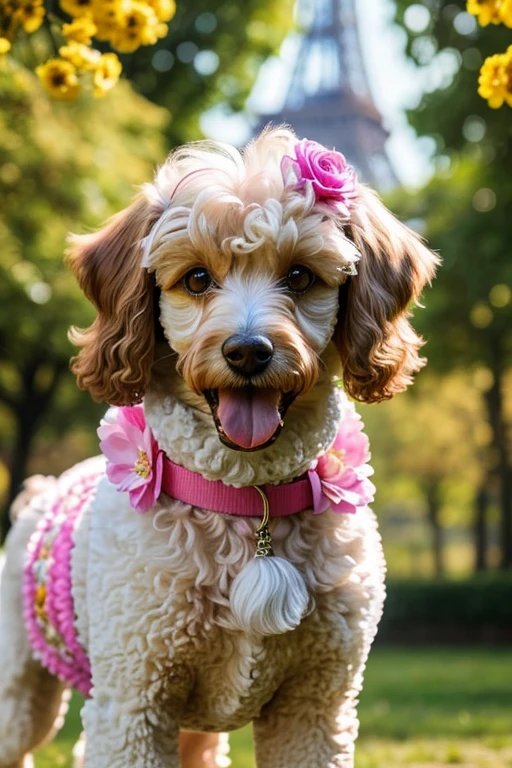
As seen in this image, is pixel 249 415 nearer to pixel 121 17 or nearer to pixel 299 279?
pixel 299 279

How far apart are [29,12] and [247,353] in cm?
199

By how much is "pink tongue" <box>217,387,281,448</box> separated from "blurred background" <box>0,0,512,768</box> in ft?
12.6

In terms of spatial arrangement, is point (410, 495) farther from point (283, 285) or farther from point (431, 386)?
point (283, 285)

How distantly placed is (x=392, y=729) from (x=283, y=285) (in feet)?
20.8

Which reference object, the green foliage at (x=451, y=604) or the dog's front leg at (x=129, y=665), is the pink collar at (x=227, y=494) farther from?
the green foliage at (x=451, y=604)

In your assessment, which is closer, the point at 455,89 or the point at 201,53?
the point at 455,89

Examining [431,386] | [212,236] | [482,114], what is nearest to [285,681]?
[212,236]

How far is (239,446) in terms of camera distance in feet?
9.01

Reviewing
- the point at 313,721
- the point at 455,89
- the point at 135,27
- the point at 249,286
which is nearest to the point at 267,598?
the point at 313,721

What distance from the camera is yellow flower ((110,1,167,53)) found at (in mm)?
3973

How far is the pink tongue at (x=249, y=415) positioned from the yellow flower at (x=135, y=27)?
1.85 meters

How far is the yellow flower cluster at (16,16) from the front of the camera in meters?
3.86

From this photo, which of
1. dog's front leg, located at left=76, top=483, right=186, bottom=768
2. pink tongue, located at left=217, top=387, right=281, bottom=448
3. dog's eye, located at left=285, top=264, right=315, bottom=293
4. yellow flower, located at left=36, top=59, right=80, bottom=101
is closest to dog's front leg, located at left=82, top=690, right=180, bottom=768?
dog's front leg, located at left=76, top=483, right=186, bottom=768

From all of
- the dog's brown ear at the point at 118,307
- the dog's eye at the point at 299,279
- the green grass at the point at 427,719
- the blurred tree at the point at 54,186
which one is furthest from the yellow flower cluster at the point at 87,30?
the blurred tree at the point at 54,186
